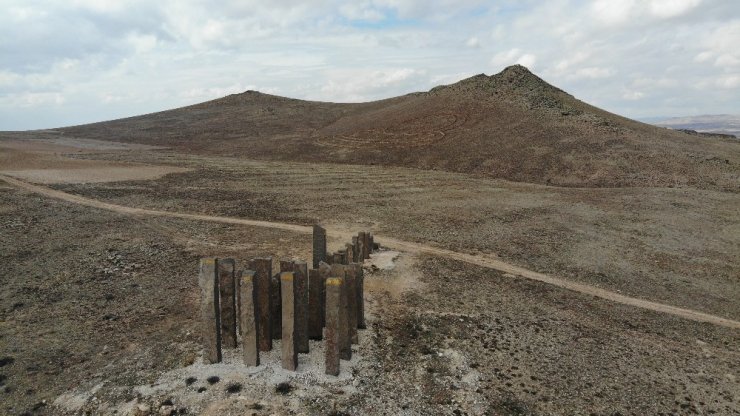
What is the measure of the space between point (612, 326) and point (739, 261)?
849cm

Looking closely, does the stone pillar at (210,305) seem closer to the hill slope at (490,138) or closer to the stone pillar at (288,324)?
the stone pillar at (288,324)

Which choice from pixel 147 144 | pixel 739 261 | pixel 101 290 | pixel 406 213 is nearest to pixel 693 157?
pixel 739 261

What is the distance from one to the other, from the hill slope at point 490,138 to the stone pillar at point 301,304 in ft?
82.9

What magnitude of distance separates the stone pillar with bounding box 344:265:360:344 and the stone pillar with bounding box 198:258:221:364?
2.26m

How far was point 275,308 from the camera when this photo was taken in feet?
28.6

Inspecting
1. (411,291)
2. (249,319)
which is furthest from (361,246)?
(249,319)

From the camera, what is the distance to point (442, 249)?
52.7 feet

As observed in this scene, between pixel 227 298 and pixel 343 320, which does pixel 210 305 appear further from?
pixel 343 320

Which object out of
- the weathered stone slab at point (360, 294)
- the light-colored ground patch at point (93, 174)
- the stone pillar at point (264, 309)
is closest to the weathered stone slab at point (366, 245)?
the weathered stone slab at point (360, 294)

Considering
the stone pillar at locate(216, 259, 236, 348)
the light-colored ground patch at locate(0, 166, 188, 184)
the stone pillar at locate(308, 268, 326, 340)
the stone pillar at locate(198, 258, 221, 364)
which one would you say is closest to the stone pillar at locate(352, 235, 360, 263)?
the stone pillar at locate(308, 268, 326, 340)

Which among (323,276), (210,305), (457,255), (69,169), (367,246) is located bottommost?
(457,255)

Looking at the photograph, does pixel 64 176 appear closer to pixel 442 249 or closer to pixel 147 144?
pixel 442 249

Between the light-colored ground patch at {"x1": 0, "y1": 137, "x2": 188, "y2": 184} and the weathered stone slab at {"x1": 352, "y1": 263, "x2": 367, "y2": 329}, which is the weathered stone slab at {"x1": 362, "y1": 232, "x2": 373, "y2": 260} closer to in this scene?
the weathered stone slab at {"x1": 352, "y1": 263, "x2": 367, "y2": 329}

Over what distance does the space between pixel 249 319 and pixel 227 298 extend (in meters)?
0.63
